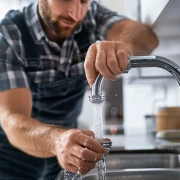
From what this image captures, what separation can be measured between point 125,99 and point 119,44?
217 cm

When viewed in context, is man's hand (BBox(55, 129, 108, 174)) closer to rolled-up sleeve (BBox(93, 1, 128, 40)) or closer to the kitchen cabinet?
the kitchen cabinet

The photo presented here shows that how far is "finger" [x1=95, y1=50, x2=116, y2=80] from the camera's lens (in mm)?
463

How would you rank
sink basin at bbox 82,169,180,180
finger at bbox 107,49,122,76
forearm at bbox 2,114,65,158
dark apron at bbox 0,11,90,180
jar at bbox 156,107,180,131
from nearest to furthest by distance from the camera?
finger at bbox 107,49,122,76
forearm at bbox 2,114,65,158
sink basin at bbox 82,169,180,180
dark apron at bbox 0,11,90,180
jar at bbox 156,107,180,131

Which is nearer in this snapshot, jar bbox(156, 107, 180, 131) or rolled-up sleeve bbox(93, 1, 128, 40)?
rolled-up sleeve bbox(93, 1, 128, 40)

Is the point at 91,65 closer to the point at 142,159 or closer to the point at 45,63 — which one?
the point at 142,159

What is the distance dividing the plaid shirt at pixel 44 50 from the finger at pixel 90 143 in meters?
0.45

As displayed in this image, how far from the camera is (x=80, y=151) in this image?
476 millimetres

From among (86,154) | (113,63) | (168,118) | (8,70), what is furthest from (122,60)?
(168,118)

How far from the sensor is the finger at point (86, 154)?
472mm

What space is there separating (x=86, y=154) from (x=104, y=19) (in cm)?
62

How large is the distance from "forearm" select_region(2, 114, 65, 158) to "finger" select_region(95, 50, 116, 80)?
0.41 ft

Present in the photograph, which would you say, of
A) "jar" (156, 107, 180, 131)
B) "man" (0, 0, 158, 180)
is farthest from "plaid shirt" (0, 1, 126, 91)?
"jar" (156, 107, 180, 131)

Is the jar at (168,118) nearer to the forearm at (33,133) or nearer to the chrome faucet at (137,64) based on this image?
the forearm at (33,133)

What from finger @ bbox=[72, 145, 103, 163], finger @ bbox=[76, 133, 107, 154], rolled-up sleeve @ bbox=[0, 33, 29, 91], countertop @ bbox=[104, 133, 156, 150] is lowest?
countertop @ bbox=[104, 133, 156, 150]
